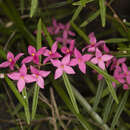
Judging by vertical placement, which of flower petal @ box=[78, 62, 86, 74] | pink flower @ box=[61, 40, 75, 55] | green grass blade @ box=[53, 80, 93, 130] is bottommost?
green grass blade @ box=[53, 80, 93, 130]

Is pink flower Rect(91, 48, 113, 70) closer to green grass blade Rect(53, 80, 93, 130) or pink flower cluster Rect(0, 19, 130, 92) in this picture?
pink flower cluster Rect(0, 19, 130, 92)

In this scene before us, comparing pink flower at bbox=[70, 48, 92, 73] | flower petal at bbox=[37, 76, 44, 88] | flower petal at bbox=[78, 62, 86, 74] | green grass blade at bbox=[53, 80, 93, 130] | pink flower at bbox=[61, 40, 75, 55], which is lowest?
green grass blade at bbox=[53, 80, 93, 130]

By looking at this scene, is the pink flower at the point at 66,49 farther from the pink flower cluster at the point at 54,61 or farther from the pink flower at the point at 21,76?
the pink flower at the point at 21,76

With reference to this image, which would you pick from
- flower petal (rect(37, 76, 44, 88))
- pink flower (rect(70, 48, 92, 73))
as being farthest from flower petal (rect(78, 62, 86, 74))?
flower petal (rect(37, 76, 44, 88))

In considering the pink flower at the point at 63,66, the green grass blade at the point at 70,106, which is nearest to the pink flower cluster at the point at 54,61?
the pink flower at the point at 63,66

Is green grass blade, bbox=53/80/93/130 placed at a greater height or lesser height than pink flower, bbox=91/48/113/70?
lesser

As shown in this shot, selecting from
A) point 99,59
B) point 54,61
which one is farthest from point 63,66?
point 99,59

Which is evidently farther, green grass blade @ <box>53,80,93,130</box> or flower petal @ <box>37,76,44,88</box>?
green grass blade @ <box>53,80,93,130</box>

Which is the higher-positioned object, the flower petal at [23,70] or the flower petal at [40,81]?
the flower petal at [23,70]

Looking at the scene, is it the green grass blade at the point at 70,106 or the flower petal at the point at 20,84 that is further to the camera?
the green grass blade at the point at 70,106

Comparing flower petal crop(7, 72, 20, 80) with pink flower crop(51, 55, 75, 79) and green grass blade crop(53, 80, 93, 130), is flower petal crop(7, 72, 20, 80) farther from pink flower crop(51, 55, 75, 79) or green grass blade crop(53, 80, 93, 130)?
green grass blade crop(53, 80, 93, 130)

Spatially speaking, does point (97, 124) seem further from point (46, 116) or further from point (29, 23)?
point (29, 23)

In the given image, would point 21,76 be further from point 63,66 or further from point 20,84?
point 63,66

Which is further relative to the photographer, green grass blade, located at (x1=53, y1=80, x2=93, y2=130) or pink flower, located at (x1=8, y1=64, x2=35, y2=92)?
green grass blade, located at (x1=53, y1=80, x2=93, y2=130)
